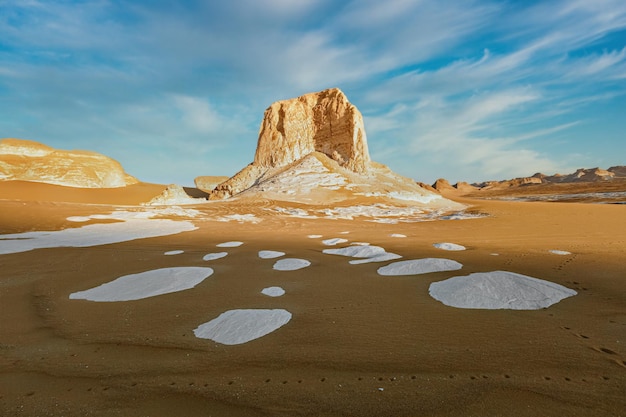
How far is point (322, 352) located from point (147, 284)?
4.68 m

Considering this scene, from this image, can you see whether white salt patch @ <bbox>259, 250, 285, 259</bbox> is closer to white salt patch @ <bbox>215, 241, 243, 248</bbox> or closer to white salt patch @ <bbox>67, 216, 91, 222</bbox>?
white salt patch @ <bbox>215, 241, 243, 248</bbox>

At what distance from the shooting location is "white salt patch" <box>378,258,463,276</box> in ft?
22.1

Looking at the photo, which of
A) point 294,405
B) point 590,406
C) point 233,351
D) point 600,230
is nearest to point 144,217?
point 233,351

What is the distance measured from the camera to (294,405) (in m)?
2.53

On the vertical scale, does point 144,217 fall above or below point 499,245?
above

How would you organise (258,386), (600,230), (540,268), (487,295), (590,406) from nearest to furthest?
(590,406) < (258,386) < (487,295) < (540,268) < (600,230)

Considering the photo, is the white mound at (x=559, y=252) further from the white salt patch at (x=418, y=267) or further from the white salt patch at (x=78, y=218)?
the white salt patch at (x=78, y=218)

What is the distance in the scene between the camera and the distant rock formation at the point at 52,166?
143 ft

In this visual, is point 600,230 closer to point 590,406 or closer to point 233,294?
point 590,406

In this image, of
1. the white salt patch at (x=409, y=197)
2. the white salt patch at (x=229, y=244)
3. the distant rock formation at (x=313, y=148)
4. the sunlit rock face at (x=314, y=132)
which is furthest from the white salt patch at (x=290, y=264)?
the sunlit rock face at (x=314, y=132)

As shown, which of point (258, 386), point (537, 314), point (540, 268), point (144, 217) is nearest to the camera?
point (258, 386)

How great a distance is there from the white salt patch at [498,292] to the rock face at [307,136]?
A: 46.7 metres

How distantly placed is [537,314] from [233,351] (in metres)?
4.38

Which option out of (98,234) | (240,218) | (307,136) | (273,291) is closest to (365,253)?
(273,291)
